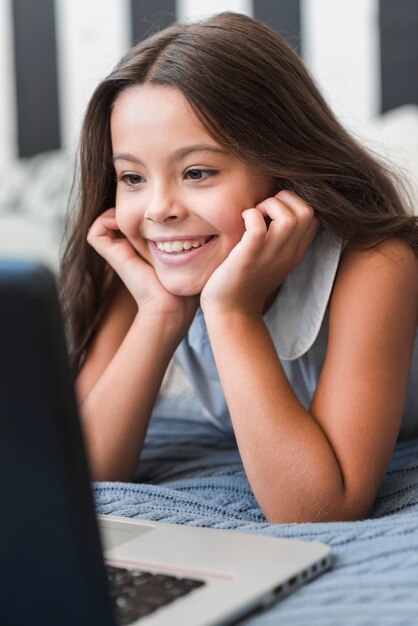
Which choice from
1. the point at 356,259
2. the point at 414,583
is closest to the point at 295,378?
the point at 356,259

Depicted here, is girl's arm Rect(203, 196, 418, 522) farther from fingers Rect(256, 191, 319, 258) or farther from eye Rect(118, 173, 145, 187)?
eye Rect(118, 173, 145, 187)

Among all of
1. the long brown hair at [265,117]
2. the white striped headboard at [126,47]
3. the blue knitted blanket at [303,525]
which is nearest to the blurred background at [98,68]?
the white striped headboard at [126,47]

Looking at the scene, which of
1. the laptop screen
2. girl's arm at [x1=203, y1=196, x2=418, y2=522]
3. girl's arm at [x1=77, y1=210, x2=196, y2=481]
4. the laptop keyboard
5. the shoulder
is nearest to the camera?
the laptop screen

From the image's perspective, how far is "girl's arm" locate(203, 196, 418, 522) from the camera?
99 centimetres

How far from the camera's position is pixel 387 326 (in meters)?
1.08

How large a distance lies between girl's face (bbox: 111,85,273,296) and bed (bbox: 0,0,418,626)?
A: 26 cm

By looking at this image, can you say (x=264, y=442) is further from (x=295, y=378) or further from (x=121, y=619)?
(x=121, y=619)

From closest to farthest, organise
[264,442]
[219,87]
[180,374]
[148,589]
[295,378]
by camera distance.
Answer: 1. [148,589]
2. [264,442]
3. [219,87]
4. [295,378]
5. [180,374]

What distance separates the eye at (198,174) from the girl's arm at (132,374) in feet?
0.57

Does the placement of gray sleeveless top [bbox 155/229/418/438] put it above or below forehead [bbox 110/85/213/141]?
below

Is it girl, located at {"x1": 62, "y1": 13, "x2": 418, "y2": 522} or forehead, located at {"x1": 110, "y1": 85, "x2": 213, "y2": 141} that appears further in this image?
forehead, located at {"x1": 110, "y1": 85, "x2": 213, "y2": 141}

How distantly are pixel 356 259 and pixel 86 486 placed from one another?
749 millimetres

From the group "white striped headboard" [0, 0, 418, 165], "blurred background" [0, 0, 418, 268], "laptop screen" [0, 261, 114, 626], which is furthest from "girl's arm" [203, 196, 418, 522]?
"white striped headboard" [0, 0, 418, 165]

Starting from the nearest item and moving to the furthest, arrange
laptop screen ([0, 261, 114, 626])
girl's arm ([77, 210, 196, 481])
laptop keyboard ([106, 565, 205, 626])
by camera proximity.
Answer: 1. laptop screen ([0, 261, 114, 626])
2. laptop keyboard ([106, 565, 205, 626])
3. girl's arm ([77, 210, 196, 481])
